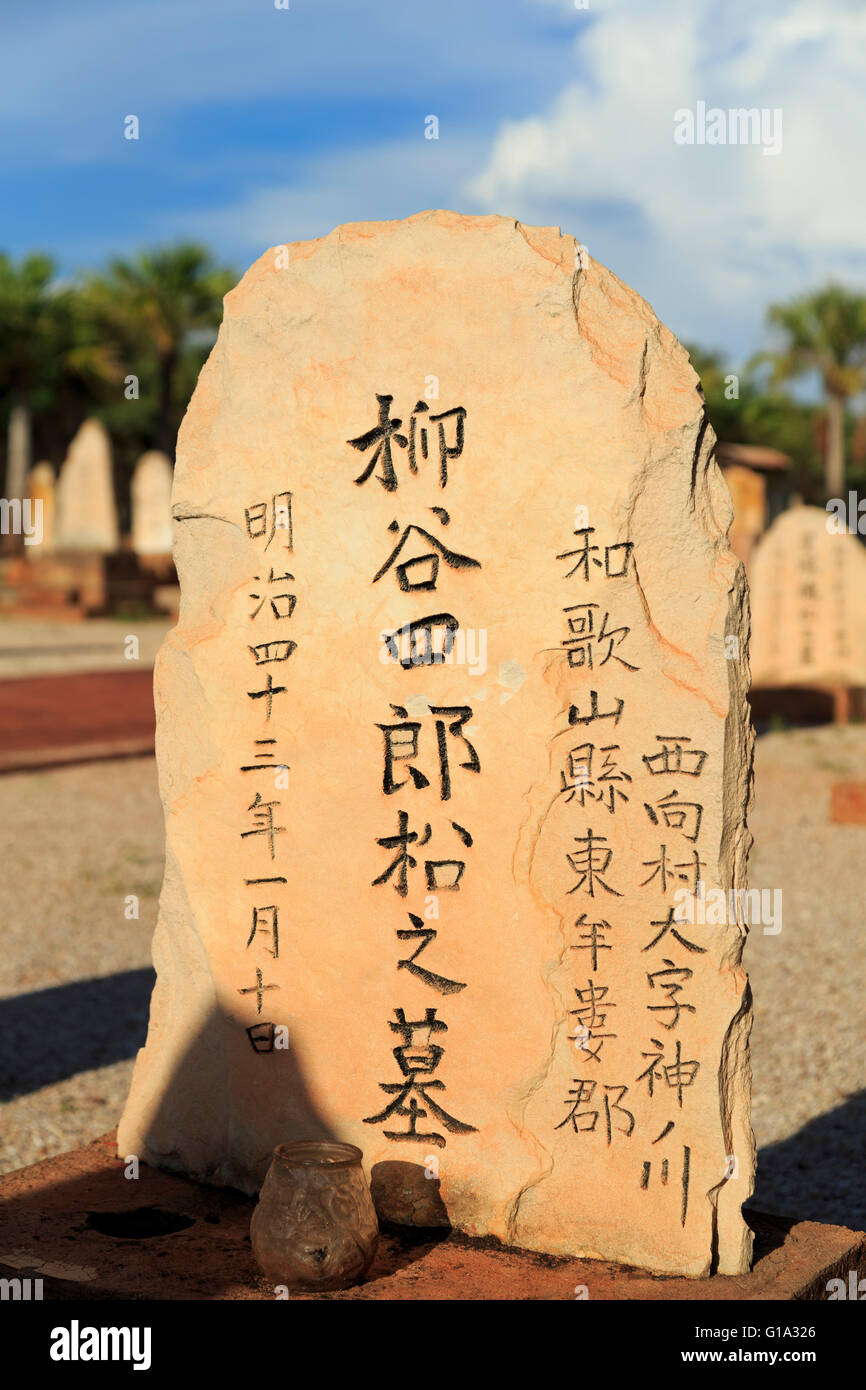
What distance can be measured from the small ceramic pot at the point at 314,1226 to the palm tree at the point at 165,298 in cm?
2498

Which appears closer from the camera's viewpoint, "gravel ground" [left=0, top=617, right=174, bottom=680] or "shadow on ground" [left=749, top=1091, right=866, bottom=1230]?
"shadow on ground" [left=749, top=1091, right=866, bottom=1230]

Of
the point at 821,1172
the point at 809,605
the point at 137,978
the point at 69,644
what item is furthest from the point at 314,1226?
the point at 69,644

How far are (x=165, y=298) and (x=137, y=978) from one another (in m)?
22.7

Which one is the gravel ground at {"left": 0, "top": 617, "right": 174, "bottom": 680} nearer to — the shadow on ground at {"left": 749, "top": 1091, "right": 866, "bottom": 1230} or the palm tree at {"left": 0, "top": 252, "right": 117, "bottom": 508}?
the palm tree at {"left": 0, "top": 252, "right": 117, "bottom": 508}

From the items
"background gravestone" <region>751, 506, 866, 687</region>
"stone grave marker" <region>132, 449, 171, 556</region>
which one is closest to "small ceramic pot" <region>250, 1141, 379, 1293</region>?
"background gravestone" <region>751, 506, 866, 687</region>

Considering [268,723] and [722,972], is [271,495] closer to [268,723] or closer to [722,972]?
[268,723]

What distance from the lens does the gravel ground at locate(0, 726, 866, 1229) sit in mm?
4027

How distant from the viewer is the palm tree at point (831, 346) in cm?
2717

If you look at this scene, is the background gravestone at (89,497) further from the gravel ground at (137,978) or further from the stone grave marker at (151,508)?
the gravel ground at (137,978)

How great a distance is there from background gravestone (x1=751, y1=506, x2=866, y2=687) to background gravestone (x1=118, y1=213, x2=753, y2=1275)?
8994 millimetres

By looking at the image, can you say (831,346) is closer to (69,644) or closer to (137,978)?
(69,644)

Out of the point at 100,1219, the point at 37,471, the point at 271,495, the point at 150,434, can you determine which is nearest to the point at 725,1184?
the point at 100,1219

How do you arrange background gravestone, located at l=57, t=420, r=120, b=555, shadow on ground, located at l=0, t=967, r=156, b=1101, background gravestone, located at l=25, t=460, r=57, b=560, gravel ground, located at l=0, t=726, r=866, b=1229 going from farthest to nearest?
background gravestone, located at l=25, t=460, r=57, b=560
background gravestone, located at l=57, t=420, r=120, b=555
shadow on ground, located at l=0, t=967, r=156, b=1101
gravel ground, located at l=0, t=726, r=866, b=1229
